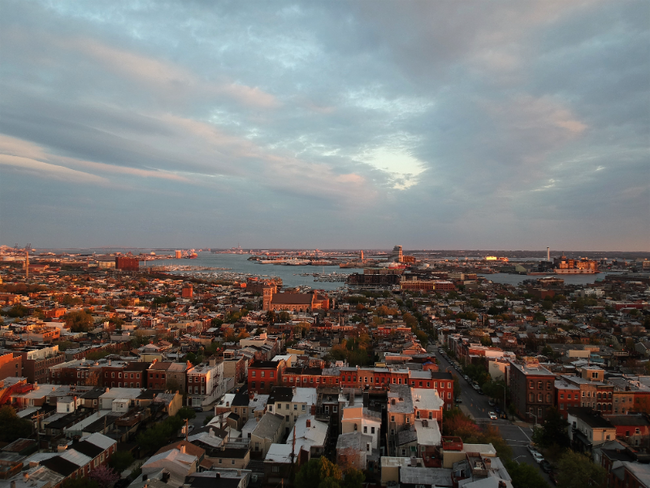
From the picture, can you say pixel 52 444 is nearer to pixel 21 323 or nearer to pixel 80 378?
pixel 80 378

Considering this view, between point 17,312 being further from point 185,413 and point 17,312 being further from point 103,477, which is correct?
point 103,477

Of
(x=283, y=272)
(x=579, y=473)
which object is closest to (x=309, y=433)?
(x=579, y=473)

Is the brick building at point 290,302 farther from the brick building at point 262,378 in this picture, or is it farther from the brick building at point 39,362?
the brick building at point 262,378

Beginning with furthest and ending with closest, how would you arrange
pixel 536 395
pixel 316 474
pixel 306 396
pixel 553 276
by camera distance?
pixel 553 276, pixel 536 395, pixel 306 396, pixel 316 474

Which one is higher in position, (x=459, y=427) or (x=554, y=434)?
(x=459, y=427)

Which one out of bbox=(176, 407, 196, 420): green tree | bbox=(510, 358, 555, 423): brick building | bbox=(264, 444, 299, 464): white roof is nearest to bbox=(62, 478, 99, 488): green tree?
bbox=(264, 444, 299, 464): white roof

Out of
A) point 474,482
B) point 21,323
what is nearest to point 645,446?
point 474,482

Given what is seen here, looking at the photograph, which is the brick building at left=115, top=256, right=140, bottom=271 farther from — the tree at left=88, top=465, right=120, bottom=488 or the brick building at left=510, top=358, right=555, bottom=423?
the brick building at left=510, top=358, right=555, bottom=423
